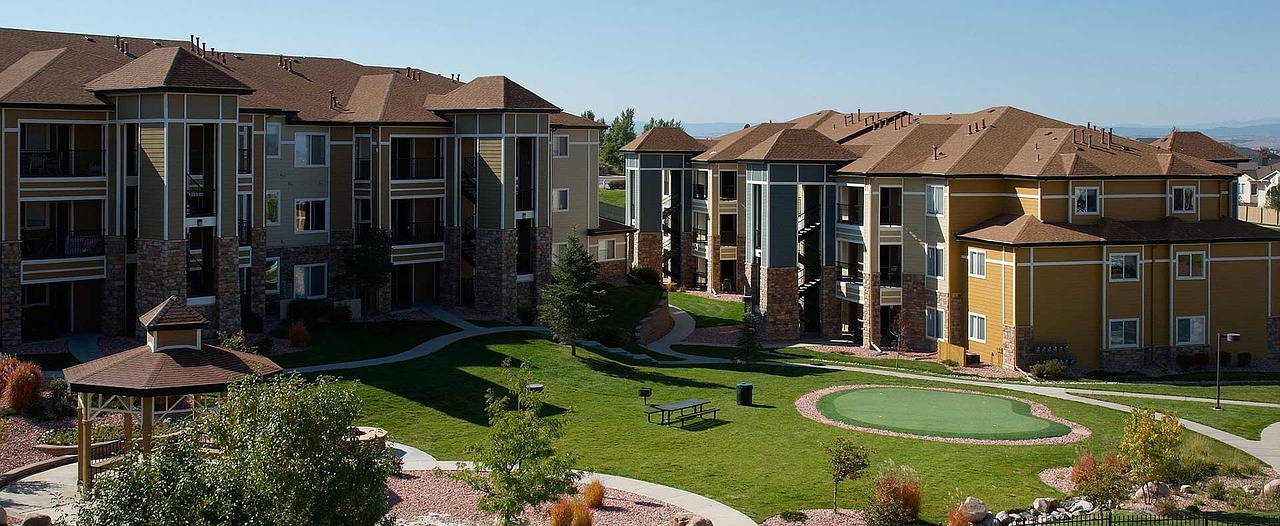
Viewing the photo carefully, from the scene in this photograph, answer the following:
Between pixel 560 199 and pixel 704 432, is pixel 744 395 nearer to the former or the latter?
pixel 704 432

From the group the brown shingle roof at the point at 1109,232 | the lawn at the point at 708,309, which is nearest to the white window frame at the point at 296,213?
the lawn at the point at 708,309

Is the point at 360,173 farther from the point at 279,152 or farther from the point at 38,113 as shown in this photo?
the point at 38,113

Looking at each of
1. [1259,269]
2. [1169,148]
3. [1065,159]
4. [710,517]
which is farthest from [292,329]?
[1169,148]

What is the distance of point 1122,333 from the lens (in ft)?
157

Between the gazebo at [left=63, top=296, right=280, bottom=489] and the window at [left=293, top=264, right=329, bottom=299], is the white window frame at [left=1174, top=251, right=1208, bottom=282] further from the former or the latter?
the gazebo at [left=63, top=296, right=280, bottom=489]

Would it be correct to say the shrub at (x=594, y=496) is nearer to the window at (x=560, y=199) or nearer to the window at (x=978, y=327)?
the window at (x=978, y=327)

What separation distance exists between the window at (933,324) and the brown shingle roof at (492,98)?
17899 millimetres

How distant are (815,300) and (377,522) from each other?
4202cm

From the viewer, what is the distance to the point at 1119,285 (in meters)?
47.6

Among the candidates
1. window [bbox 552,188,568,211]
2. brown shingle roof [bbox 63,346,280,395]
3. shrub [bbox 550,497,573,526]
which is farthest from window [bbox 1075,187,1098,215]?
brown shingle roof [bbox 63,346,280,395]

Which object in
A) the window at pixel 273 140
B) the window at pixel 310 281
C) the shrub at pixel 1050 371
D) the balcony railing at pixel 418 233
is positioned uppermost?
the window at pixel 273 140

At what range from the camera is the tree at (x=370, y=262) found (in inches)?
1842

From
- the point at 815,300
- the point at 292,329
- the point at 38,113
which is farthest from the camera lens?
the point at 815,300

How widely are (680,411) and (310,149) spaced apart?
22273mm
